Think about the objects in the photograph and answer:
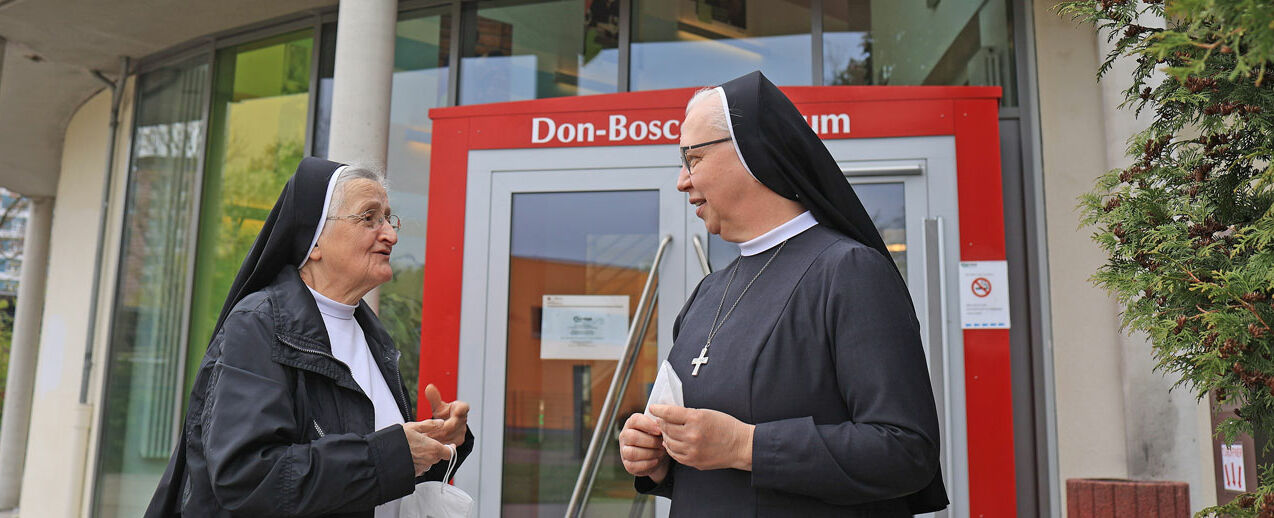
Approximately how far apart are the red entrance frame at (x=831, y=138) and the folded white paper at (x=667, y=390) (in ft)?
9.71

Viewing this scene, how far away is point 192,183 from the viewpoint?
820 centimetres

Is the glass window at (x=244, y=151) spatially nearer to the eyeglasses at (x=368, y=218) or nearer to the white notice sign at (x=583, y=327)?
the white notice sign at (x=583, y=327)

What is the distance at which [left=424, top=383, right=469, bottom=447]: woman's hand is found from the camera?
2383 mm

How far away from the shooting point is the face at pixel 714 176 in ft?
6.68

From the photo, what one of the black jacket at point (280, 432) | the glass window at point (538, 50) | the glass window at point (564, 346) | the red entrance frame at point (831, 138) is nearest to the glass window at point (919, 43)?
the red entrance frame at point (831, 138)

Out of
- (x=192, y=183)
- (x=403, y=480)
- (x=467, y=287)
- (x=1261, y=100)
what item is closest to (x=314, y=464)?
(x=403, y=480)

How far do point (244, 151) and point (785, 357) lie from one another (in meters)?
7.12

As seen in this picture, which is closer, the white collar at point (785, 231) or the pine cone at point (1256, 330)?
the pine cone at point (1256, 330)

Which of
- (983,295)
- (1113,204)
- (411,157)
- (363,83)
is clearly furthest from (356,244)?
(411,157)

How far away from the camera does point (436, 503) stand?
2438mm

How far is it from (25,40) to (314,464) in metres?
8.18

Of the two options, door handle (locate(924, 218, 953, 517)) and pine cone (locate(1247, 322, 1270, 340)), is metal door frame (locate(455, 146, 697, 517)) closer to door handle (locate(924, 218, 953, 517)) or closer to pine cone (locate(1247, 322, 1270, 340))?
door handle (locate(924, 218, 953, 517))

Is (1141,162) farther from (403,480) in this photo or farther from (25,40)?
(25,40)

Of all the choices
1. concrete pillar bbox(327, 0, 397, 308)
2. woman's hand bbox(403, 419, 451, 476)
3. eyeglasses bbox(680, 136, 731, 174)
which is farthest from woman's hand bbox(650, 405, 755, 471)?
concrete pillar bbox(327, 0, 397, 308)
